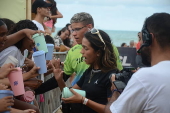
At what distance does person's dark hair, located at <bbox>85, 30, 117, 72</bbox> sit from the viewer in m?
3.59

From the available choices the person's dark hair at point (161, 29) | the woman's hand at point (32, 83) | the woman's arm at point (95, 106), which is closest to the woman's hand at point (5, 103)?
the woman's arm at point (95, 106)

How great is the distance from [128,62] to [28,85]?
3.96 meters

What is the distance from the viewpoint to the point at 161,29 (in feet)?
7.23

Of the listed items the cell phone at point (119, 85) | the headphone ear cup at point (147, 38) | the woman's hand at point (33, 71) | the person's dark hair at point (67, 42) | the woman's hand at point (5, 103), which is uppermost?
the headphone ear cup at point (147, 38)

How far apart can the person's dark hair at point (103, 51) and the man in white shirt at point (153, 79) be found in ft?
4.21

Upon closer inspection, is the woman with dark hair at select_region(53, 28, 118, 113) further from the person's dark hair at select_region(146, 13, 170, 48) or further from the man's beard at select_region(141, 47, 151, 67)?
the person's dark hair at select_region(146, 13, 170, 48)

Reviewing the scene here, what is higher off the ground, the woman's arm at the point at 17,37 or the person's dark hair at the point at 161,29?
the person's dark hair at the point at 161,29

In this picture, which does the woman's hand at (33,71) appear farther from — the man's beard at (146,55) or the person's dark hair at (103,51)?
the man's beard at (146,55)

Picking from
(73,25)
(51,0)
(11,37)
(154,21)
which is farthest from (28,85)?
(51,0)

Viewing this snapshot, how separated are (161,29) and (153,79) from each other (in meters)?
0.40

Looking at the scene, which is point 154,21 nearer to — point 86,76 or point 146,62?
point 146,62

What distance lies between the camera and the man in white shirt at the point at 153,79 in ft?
6.80

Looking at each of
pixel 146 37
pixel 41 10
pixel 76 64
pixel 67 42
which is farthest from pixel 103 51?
pixel 67 42

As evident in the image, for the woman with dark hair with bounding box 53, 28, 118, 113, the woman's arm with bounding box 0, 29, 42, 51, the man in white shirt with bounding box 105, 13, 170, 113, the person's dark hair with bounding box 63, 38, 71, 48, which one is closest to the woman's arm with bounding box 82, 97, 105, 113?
the woman with dark hair with bounding box 53, 28, 118, 113
